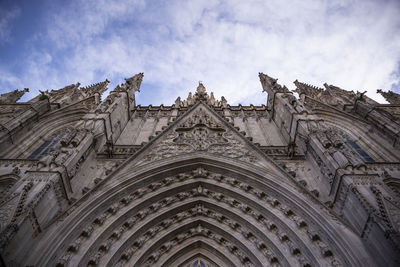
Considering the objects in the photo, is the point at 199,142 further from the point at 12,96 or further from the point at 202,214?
the point at 12,96

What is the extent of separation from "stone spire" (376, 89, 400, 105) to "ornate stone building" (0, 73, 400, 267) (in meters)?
5.09

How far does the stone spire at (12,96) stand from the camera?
16.5 m

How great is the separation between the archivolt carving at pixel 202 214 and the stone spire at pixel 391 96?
14163 mm

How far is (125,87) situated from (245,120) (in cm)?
795

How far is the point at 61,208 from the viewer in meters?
7.55

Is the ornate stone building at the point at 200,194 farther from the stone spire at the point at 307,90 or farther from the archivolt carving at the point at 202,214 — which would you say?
the stone spire at the point at 307,90

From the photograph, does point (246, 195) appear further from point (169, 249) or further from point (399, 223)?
point (399, 223)

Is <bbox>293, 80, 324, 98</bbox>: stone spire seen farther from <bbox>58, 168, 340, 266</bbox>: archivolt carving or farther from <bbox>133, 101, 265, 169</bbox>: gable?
<bbox>58, 168, 340, 266</bbox>: archivolt carving

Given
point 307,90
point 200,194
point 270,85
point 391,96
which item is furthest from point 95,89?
point 391,96

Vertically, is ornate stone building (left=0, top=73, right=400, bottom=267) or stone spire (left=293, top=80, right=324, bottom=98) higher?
stone spire (left=293, top=80, right=324, bottom=98)

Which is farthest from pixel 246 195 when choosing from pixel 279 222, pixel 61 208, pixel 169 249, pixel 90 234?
pixel 61 208

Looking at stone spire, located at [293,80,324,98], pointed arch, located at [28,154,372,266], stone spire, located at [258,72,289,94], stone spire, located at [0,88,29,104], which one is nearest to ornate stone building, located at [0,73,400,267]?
pointed arch, located at [28,154,372,266]

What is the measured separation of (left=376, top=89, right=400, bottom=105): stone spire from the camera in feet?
56.5

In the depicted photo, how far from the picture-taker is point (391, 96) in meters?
18.0
